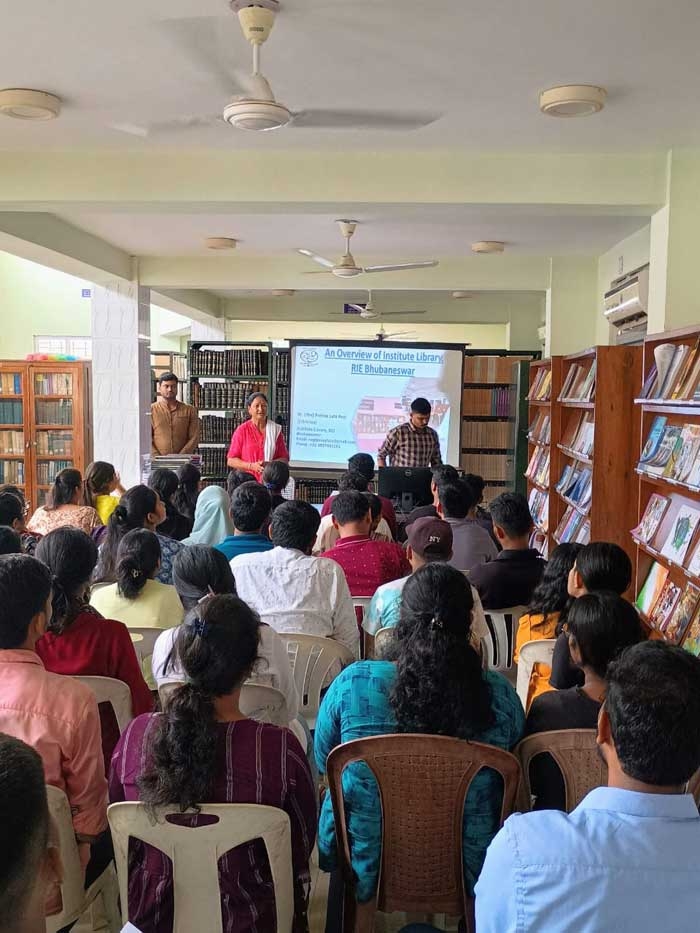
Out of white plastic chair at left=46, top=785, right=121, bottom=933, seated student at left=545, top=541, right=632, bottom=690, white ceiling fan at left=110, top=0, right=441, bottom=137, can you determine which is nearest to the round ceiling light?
white ceiling fan at left=110, top=0, right=441, bottom=137

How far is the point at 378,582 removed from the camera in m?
3.62

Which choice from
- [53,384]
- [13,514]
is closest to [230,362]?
[53,384]

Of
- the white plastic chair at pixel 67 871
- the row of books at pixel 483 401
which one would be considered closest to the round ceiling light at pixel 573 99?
the white plastic chair at pixel 67 871

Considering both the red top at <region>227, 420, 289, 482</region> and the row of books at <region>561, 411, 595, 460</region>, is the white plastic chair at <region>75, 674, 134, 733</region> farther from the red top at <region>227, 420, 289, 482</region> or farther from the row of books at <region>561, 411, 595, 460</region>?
the red top at <region>227, 420, 289, 482</region>

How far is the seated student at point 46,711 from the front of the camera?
185cm

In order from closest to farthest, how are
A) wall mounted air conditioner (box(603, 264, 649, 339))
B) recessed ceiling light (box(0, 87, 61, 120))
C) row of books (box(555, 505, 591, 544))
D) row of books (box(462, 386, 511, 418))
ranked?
recessed ceiling light (box(0, 87, 61, 120)), row of books (box(555, 505, 591, 544)), wall mounted air conditioner (box(603, 264, 649, 339)), row of books (box(462, 386, 511, 418))

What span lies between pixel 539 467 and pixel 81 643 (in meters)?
5.45

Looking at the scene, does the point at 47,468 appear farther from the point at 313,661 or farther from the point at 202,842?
the point at 202,842

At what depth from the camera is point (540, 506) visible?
7.00 metres

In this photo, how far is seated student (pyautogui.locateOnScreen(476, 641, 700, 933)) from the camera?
3.71 feet

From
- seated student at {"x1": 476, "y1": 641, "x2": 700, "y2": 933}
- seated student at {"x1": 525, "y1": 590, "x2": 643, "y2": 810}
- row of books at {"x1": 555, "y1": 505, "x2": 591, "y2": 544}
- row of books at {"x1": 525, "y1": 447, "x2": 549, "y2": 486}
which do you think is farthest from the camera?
row of books at {"x1": 525, "y1": 447, "x2": 549, "y2": 486}

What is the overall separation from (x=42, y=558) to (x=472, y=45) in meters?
2.32

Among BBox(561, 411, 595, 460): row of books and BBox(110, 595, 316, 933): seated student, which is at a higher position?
BBox(561, 411, 595, 460): row of books

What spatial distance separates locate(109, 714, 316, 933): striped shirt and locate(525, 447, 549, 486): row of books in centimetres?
510
